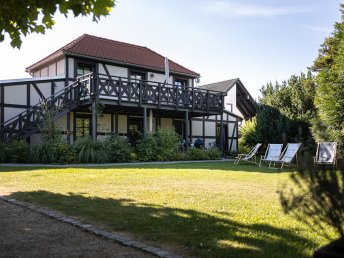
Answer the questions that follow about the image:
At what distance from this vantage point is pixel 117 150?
16281 mm

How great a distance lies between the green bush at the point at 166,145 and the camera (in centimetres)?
1772

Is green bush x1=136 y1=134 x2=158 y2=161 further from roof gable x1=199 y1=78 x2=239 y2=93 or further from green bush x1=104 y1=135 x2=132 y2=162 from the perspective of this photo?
roof gable x1=199 y1=78 x2=239 y2=93

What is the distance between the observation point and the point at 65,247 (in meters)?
3.67

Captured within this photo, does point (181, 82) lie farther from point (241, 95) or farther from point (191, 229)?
point (191, 229)

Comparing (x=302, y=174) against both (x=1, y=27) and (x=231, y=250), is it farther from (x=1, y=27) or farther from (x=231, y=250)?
(x=1, y=27)

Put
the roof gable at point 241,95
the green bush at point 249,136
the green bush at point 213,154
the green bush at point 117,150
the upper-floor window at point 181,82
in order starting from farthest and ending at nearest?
the roof gable at point 241,95
the upper-floor window at point 181,82
the green bush at point 249,136
the green bush at point 213,154
the green bush at point 117,150

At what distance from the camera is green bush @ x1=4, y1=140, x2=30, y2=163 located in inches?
579

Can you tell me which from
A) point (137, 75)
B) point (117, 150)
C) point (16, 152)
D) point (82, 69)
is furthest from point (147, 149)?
point (137, 75)

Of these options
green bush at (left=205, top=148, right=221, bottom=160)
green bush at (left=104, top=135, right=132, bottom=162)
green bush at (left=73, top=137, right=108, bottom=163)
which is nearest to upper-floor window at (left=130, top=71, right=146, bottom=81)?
green bush at (left=205, top=148, right=221, bottom=160)

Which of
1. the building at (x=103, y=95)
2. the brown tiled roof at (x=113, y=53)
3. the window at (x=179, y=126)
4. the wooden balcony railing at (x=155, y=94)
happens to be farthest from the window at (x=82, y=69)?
the window at (x=179, y=126)

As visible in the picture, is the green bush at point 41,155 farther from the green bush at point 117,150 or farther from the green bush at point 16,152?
the green bush at point 117,150

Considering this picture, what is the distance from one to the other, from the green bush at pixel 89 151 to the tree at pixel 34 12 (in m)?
10.1

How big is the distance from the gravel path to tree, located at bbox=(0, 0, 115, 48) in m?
2.53

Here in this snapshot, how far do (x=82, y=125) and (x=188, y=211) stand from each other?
16.1 meters
